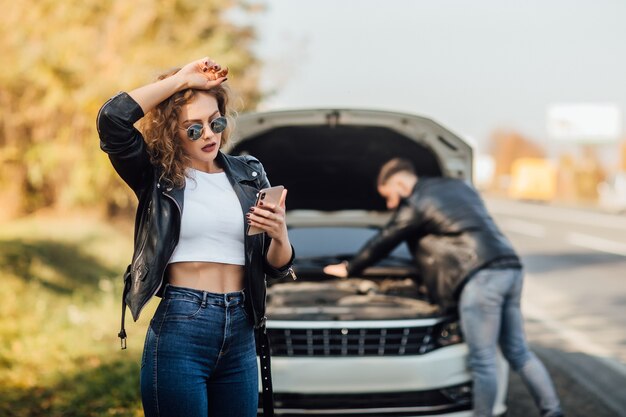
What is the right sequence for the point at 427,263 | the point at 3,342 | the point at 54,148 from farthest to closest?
the point at 54,148
the point at 3,342
the point at 427,263

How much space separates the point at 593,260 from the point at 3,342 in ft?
37.6

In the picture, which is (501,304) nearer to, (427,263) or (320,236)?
(427,263)

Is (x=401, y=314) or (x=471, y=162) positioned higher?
(x=471, y=162)

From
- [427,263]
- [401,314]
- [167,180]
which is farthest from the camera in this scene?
[427,263]

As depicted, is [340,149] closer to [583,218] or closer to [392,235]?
[392,235]

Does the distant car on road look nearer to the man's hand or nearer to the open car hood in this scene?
the open car hood

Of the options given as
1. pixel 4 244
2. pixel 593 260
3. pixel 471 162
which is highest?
pixel 471 162

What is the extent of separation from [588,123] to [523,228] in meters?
53.4

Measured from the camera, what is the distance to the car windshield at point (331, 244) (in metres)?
6.46

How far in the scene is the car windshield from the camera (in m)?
6.46

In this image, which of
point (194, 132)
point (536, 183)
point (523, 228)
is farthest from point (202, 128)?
point (536, 183)

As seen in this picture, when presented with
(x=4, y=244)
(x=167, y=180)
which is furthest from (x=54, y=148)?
(x=167, y=180)

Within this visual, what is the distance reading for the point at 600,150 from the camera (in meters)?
74.3

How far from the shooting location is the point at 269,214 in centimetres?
283
